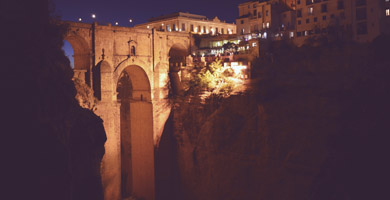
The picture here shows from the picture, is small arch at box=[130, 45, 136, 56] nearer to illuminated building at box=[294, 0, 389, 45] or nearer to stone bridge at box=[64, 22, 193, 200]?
stone bridge at box=[64, 22, 193, 200]

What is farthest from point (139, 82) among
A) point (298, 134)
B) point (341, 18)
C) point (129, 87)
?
point (341, 18)

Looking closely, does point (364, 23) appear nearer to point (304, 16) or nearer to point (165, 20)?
point (304, 16)

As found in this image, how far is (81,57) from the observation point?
99.3 ft

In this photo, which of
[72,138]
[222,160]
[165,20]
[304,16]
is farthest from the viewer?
[165,20]

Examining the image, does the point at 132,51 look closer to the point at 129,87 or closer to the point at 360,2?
the point at 129,87

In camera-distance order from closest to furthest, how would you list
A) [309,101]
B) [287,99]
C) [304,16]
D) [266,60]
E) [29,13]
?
[29,13], [309,101], [287,99], [266,60], [304,16]

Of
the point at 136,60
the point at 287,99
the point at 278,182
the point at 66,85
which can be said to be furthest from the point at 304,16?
the point at 66,85

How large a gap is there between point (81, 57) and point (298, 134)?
20836 mm

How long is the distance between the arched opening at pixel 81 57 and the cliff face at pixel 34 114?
20.1 m

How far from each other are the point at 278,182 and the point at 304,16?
24.4 metres

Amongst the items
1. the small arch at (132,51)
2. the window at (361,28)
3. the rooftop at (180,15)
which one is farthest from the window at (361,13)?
the rooftop at (180,15)

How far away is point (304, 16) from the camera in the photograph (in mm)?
39281

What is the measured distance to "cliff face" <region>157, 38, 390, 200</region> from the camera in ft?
64.6

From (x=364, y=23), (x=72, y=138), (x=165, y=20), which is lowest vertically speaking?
(x=72, y=138)
